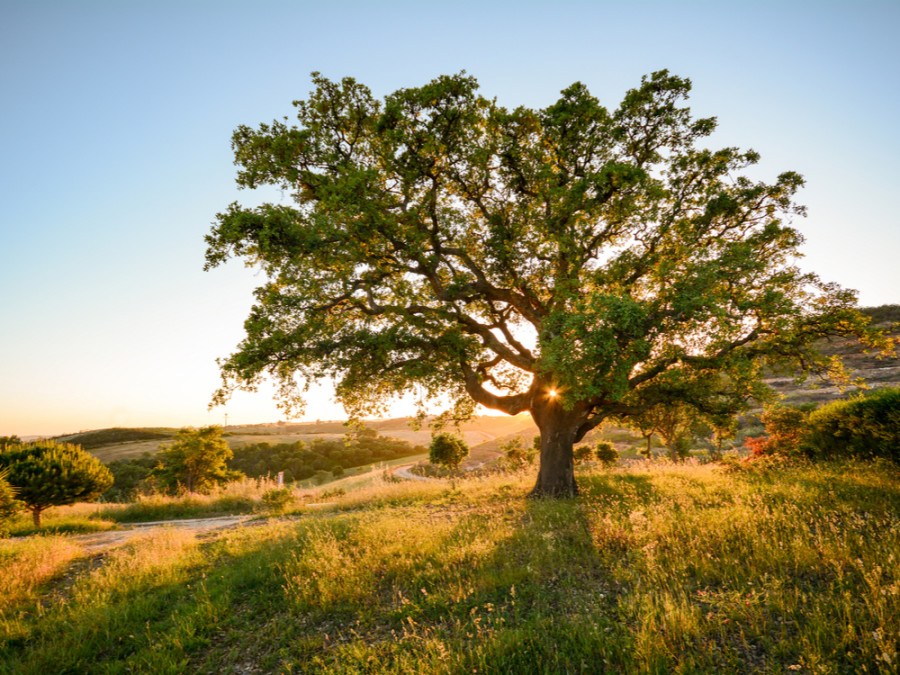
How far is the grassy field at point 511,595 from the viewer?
12.4 ft

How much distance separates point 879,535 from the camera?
17.1 feet

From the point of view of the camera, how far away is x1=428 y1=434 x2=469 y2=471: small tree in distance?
77.5 ft

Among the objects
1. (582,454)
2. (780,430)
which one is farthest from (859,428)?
(582,454)

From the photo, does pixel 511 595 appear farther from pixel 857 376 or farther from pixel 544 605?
pixel 857 376

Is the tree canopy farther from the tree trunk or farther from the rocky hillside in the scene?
the rocky hillside

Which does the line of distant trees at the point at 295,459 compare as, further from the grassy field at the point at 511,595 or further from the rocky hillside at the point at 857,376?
the rocky hillside at the point at 857,376

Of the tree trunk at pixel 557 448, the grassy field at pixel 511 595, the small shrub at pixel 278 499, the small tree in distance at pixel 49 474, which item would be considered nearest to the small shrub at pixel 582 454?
the tree trunk at pixel 557 448

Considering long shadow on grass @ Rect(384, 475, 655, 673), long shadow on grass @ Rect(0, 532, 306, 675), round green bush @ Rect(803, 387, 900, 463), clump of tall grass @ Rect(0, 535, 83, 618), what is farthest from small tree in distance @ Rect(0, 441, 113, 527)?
round green bush @ Rect(803, 387, 900, 463)

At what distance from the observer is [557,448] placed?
1235cm

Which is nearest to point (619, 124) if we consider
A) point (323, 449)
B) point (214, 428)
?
point (214, 428)

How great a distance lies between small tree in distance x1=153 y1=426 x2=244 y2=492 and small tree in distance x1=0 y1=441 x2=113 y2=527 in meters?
12.4

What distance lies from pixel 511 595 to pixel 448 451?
18774 millimetres

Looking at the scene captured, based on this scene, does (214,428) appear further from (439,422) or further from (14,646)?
(14,646)

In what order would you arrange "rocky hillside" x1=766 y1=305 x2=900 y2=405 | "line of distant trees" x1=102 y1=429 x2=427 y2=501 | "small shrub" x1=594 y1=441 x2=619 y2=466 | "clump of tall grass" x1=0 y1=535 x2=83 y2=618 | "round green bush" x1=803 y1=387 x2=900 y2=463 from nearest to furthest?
"clump of tall grass" x1=0 y1=535 x2=83 y2=618, "round green bush" x1=803 y1=387 x2=900 y2=463, "small shrub" x1=594 y1=441 x2=619 y2=466, "rocky hillside" x1=766 y1=305 x2=900 y2=405, "line of distant trees" x1=102 y1=429 x2=427 y2=501
